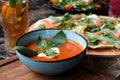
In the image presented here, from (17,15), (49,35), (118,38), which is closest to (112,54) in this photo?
(118,38)

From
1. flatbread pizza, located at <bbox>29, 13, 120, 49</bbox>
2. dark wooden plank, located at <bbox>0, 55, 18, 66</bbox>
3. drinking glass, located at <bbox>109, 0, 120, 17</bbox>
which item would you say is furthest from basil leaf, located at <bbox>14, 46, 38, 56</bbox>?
drinking glass, located at <bbox>109, 0, 120, 17</bbox>

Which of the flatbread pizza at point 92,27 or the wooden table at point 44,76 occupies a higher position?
the flatbread pizza at point 92,27

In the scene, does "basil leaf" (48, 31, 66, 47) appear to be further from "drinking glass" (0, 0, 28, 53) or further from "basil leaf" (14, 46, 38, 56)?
"drinking glass" (0, 0, 28, 53)

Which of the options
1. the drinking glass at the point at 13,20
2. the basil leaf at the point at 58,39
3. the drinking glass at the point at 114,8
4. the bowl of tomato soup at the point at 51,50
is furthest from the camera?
the drinking glass at the point at 114,8

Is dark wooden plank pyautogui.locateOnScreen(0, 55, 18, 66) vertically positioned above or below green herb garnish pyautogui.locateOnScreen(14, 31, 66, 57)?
below

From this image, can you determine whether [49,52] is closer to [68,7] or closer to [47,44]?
[47,44]

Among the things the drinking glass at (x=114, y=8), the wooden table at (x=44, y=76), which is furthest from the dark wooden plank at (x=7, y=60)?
the drinking glass at (x=114, y=8)

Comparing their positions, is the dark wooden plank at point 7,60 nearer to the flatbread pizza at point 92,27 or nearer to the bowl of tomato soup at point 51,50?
the bowl of tomato soup at point 51,50
